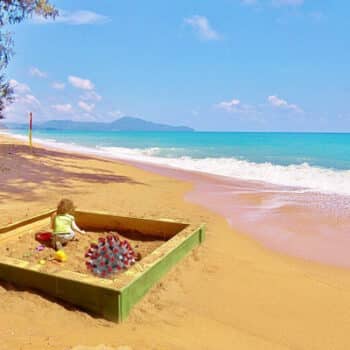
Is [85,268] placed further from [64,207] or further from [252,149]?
[252,149]

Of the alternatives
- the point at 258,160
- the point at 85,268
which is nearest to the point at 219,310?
the point at 85,268

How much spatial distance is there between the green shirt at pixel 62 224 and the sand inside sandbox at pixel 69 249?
228 millimetres

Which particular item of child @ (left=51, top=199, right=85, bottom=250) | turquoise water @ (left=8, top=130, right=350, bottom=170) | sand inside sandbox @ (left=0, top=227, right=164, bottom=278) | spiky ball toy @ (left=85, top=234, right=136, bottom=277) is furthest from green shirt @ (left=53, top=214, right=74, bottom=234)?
turquoise water @ (left=8, top=130, right=350, bottom=170)

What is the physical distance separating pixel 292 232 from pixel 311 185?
23.0 feet

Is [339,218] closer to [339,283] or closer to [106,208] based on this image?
[339,283]

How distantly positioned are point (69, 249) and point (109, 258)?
3.44ft

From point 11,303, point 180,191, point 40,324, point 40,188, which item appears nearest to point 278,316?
point 40,324

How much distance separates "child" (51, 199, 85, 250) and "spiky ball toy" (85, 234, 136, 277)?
775mm

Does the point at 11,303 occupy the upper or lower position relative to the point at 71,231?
lower

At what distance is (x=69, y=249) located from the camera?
4715mm

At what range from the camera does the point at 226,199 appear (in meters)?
9.26

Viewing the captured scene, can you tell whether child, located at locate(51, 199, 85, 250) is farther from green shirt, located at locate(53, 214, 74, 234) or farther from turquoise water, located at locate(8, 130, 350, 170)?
turquoise water, located at locate(8, 130, 350, 170)

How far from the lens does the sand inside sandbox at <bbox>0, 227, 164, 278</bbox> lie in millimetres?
4215

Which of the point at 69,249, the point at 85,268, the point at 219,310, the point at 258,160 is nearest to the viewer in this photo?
the point at 219,310
